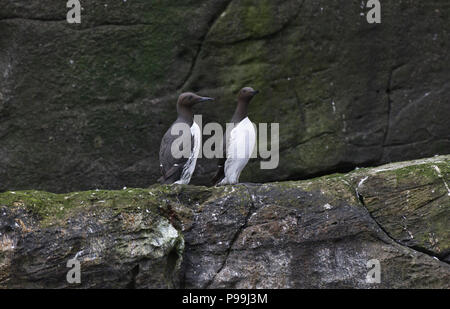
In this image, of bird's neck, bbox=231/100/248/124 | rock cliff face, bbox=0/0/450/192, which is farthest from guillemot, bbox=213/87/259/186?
rock cliff face, bbox=0/0/450/192

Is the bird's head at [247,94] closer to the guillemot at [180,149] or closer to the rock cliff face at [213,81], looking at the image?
the guillemot at [180,149]

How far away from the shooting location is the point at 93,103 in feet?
23.1

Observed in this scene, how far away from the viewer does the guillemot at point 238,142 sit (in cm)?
655

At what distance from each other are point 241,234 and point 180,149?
4.12ft

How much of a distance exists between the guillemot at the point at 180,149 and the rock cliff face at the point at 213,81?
0.56 meters

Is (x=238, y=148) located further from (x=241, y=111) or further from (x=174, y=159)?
(x=174, y=159)

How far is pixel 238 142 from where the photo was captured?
21.5 feet

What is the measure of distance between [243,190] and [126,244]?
37.1 inches

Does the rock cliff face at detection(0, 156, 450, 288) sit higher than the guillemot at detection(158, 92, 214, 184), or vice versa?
the guillemot at detection(158, 92, 214, 184)

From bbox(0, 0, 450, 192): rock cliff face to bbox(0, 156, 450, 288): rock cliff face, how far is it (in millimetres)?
1705

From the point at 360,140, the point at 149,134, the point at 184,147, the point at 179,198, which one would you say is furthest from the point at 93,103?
the point at 360,140

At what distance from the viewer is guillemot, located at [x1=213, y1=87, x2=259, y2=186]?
6551mm

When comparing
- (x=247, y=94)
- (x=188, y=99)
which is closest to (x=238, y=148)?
(x=247, y=94)

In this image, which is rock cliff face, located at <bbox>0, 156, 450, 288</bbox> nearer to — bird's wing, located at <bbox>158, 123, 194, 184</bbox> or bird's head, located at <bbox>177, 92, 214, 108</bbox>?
bird's wing, located at <bbox>158, 123, 194, 184</bbox>
